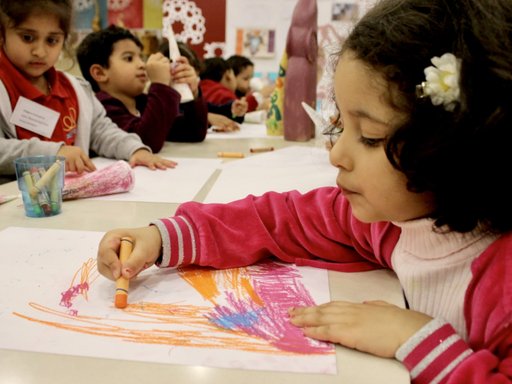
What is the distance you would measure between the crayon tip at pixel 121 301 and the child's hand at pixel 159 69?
3.41ft

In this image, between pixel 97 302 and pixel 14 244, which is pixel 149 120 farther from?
pixel 97 302

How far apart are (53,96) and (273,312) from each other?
97cm

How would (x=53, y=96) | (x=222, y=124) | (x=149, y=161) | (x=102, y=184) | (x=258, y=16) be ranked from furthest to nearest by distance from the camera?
(x=258, y=16), (x=222, y=124), (x=53, y=96), (x=149, y=161), (x=102, y=184)

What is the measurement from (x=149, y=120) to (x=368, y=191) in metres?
0.97

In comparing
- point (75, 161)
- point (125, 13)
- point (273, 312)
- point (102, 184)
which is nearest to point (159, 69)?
point (75, 161)

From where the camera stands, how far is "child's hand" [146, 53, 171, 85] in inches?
54.6

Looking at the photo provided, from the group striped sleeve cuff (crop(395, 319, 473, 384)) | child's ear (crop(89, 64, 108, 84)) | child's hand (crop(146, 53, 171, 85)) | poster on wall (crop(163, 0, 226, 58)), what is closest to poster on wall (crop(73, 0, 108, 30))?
poster on wall (crop(163, 0, 226, 58))

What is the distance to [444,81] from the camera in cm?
38

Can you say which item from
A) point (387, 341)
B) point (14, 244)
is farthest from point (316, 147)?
point (387, 341)

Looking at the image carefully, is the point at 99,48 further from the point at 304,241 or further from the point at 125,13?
the point at 304,241

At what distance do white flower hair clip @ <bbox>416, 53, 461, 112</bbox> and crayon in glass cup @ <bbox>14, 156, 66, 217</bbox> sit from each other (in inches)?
21.1

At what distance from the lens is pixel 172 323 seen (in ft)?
1.37

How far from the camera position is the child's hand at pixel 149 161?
42.0 inches

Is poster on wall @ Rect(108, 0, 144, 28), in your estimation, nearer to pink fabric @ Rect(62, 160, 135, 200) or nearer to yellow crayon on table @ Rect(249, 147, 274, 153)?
yellow crayon on table @ Rect(249, 147, 274, 153)
